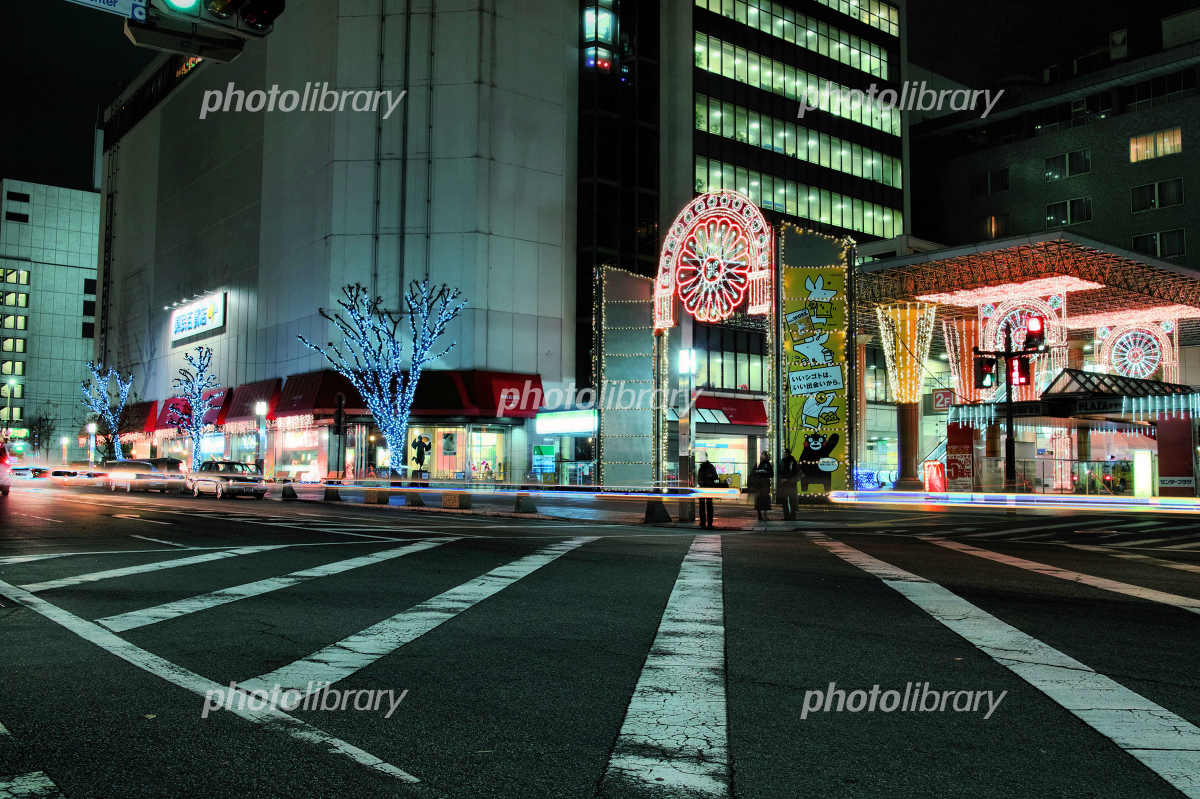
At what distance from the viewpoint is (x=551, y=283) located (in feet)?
164

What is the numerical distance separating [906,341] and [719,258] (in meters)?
19.3

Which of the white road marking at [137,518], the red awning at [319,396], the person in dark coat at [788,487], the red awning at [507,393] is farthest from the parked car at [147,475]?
the person in dark coat at [788,487]

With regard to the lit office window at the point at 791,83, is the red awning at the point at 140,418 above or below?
below

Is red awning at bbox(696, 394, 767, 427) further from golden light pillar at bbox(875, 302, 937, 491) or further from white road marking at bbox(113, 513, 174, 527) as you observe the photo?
white road marking at bbox(113, 513, 174, 527)

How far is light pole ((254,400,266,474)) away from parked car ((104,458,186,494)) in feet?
23.2

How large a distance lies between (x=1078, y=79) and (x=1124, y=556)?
58.4 meters

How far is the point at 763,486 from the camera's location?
23.5 m

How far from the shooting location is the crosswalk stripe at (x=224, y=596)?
816 cm

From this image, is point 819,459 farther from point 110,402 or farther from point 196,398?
point 110,402

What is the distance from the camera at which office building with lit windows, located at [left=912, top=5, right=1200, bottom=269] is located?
57.3 m

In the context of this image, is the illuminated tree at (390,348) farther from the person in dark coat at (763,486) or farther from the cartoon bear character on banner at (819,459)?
the person in dark coat at (763,486)

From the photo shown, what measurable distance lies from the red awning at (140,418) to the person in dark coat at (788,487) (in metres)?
52.8

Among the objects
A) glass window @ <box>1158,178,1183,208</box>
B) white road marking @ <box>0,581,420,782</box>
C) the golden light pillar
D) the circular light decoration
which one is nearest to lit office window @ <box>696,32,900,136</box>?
glass window @ <box>1158,178,1183,208</box>

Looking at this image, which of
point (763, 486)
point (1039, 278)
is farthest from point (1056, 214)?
point (763, 486)
